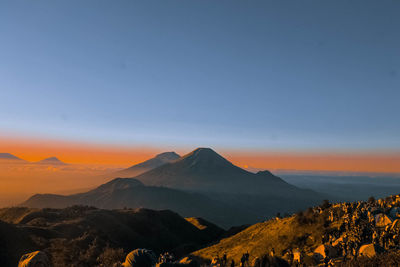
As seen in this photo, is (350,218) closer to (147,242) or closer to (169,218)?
(147,242)

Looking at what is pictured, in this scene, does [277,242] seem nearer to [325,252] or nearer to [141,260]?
[325,252]

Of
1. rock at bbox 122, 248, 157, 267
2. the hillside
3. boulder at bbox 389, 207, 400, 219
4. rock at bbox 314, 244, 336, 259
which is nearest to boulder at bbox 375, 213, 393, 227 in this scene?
the hillside

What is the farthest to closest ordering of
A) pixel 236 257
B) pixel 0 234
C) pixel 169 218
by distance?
pixel 169 218 → pixel 236 257 → pixel 0 234

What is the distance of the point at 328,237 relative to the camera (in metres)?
31.7

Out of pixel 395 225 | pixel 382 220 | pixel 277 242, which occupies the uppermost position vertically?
pixel 395 225

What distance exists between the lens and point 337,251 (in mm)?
27078

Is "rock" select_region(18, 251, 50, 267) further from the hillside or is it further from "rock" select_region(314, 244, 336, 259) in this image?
"rock" select_region(314, 244, 336, 259)

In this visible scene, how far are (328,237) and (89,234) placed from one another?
133 feet

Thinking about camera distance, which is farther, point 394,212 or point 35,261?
point 394,212

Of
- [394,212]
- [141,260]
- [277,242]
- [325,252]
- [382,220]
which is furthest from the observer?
[277,242]

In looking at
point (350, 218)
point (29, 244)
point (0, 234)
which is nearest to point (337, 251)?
point (350, 218)

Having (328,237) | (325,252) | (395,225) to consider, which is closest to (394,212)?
(395,225)

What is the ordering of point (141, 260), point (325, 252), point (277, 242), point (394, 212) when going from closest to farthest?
point (141, 260) < point (325, 252) < point (394, 212) < point (277, 242)

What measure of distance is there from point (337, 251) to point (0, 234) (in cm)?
4351
